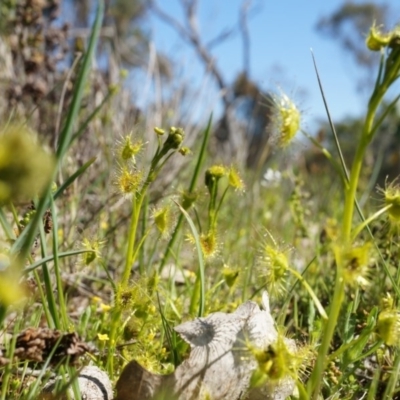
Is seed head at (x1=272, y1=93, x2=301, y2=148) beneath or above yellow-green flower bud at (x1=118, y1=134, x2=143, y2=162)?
above

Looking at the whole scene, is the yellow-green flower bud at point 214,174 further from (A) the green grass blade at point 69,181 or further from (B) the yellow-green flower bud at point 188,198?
(A) the green grass blade at point 69,181

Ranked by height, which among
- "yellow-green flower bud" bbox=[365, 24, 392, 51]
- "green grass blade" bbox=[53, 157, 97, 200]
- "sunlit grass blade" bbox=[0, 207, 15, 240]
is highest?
"yellow-green flower bud" bbox=[365, 24, 392, 51]

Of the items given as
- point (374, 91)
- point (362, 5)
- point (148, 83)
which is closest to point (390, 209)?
point (374, 91)

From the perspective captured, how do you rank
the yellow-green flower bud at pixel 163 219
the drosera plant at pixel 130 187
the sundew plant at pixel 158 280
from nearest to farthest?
the sundew plant at pixel 158 280, the drosera plant at pixel 130 187, the yellow-green flower bud at pixel 163 219

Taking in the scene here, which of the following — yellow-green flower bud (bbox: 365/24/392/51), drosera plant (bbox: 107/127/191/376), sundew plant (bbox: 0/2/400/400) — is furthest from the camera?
drosera plant (bbox: 107/127/191/376)

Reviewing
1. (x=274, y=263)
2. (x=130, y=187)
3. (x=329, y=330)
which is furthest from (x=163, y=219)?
(x=329, y=330)

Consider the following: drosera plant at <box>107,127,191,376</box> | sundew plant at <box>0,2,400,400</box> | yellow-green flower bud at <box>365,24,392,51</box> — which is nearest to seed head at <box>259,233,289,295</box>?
sundew plant at <box>0,2,400,400</box>

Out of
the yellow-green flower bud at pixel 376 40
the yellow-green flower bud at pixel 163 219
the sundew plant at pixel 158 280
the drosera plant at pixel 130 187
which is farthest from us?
the yellow-green flower bud at pixel 163 219

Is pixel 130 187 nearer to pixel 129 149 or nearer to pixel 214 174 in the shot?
pixel 129 149

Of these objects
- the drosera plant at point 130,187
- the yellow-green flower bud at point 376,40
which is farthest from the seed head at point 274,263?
the yellow-green flower bud at point 376,40

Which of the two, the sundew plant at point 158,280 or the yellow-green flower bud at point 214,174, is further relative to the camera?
the yellow-green flower bud at point 214,174

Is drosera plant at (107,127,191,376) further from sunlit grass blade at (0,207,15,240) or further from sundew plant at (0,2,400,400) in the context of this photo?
sunlit grass blade at (0,207,15,240)
